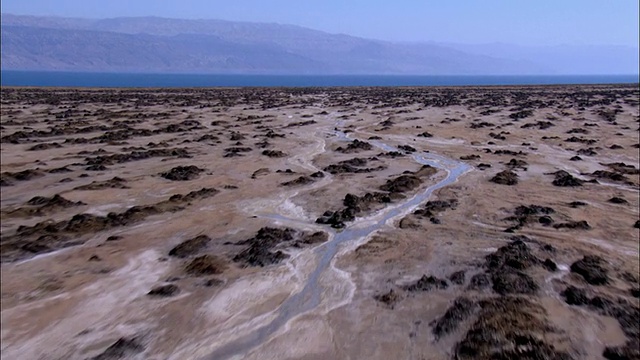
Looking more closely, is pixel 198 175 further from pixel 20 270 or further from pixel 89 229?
pixel 20 270

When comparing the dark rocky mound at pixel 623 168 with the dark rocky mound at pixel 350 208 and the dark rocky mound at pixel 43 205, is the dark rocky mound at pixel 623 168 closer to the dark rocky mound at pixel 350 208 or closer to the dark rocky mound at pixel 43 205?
the dark rocky mound at pixel 350 208

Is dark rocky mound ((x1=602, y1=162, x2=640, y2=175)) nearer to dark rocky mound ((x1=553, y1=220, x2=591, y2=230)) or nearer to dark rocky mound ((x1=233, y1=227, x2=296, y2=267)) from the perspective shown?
dark rocky mound ((x1=553, y1=220, x2=591, y2=230))

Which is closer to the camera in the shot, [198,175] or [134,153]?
[198,175]

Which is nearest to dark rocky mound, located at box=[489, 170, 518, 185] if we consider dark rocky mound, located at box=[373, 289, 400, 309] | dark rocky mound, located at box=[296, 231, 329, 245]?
dark rocky mound, located at box=[296, 231, 329, 245]

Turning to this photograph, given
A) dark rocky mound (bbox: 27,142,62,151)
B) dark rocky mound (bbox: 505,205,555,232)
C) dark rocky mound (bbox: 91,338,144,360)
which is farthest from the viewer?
dark rocky mound (bbox: 27,142,62,151)

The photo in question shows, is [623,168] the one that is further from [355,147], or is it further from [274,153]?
[274,153]

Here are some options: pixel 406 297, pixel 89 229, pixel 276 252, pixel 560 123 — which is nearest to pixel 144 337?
pixel 276 252
